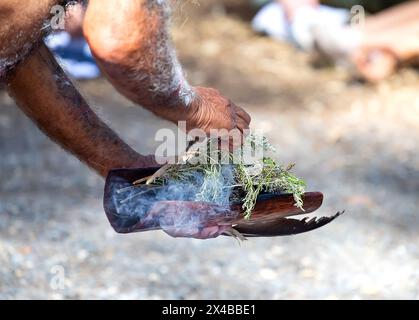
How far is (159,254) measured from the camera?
10.8 feet

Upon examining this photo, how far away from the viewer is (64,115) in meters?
2.14

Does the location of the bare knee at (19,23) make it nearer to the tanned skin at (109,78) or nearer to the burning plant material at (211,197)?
the tanned skin at (109,78)

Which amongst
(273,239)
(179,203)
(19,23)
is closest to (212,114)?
(179,203)

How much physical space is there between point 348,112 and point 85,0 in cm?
315

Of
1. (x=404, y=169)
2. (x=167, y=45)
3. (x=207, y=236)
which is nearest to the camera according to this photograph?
(x=167, y=45)

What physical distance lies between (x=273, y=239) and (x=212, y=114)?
1.53 m

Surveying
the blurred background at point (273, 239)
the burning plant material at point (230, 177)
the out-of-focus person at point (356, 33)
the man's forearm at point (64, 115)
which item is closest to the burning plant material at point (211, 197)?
the burning plant material at point (230, 177)

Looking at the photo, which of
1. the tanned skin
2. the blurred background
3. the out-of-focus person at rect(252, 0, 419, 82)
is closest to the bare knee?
the tanned skin

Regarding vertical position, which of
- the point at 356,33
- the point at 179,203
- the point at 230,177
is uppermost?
the point at 356,33

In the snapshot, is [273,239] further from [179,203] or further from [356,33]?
[356,33]

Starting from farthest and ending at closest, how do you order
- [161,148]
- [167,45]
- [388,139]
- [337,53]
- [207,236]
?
1. [337,53]
2. [388,139]
3. [161,148]
4. [207,236]
5. [167,45]

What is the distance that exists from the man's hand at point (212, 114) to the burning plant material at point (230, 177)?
5 centimetres

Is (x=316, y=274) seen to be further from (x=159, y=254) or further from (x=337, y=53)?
(x=337, y=53)
